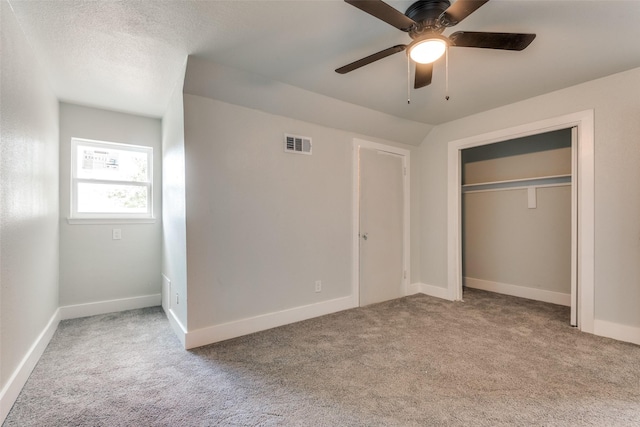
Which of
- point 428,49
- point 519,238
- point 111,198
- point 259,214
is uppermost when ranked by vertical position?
point 428,49

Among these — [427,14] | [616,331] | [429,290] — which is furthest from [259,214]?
[616,331]

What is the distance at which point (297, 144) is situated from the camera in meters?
3.19

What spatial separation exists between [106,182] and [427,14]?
383 centimetres

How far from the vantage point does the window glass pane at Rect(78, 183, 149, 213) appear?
3.43m

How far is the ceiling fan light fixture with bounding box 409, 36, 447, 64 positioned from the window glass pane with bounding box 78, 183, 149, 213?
11.7 ft

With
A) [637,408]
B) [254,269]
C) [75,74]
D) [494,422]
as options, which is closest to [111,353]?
[254,269]

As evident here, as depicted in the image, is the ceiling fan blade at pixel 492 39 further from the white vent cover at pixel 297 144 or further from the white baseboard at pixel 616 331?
the white baseboard at pixel 616 331

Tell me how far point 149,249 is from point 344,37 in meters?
3.39

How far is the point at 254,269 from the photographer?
287 centimetres

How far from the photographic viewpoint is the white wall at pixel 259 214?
259cm

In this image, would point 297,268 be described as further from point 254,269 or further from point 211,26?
point 211,26

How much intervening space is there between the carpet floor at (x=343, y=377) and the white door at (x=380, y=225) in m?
0.83

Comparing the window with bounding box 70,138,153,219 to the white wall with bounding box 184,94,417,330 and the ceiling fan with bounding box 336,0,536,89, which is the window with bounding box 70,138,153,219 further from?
the ceiling fan with bounding box 336,0,536,89

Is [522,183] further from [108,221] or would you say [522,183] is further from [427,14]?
[108,221]
